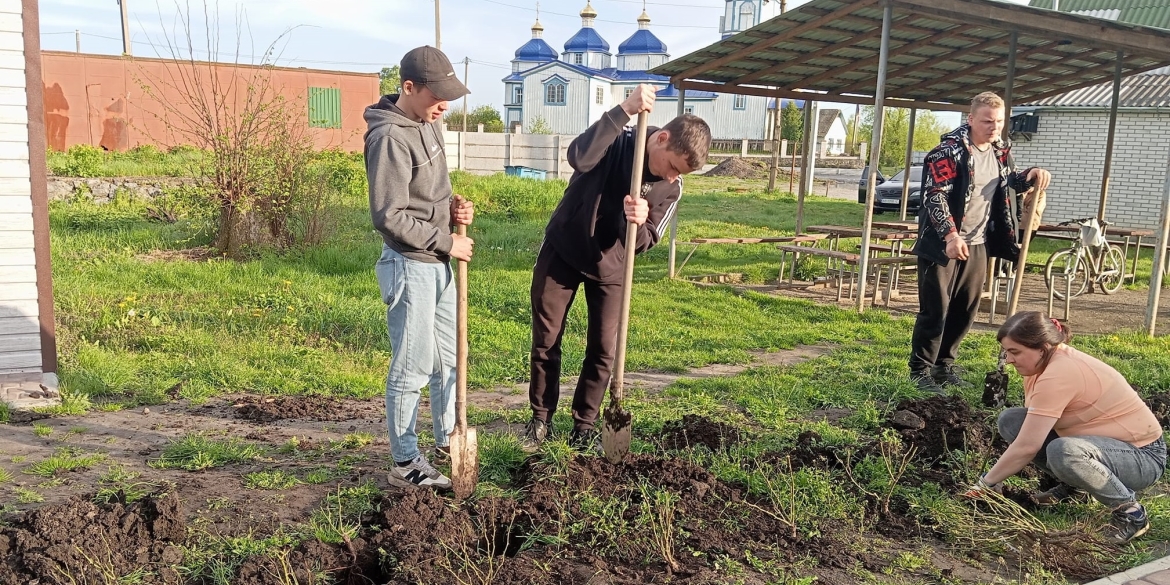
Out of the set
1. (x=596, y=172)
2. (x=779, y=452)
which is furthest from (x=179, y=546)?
(x=779, y=452)

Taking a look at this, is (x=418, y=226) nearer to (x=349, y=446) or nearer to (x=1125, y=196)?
(x=349, y=446)

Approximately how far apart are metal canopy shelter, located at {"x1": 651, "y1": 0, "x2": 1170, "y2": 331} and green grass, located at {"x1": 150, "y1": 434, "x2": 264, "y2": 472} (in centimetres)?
673

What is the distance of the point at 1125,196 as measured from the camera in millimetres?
19250

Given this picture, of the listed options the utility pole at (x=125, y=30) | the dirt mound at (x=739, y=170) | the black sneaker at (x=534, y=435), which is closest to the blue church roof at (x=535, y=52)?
the dirt mound at (x=739, y=170)

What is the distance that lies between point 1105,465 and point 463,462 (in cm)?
279

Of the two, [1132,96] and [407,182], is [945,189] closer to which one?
[407,182]

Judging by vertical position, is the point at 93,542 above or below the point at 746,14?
below

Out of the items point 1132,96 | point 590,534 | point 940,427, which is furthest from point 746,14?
point 590,534

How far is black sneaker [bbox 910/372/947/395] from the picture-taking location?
5895 mm

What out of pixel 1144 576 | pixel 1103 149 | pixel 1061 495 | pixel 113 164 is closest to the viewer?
pixel 1144 576

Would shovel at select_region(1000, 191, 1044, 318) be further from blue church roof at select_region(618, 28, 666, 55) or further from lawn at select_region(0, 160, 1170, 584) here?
blue church roof at select_region(618, 28, 666, 55)

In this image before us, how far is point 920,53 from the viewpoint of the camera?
11164mm

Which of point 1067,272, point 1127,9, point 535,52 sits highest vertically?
point 535,52

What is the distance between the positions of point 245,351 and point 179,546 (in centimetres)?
348
